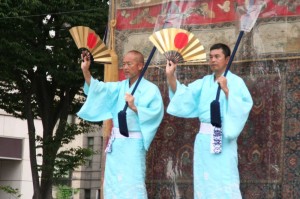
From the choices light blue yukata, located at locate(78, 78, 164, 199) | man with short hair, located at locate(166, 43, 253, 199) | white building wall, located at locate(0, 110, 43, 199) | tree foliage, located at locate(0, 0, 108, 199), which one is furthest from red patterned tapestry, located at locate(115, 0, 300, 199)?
white building wall, located at locate(0, 110, 43, 199)

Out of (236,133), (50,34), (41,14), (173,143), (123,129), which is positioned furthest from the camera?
(50,34)

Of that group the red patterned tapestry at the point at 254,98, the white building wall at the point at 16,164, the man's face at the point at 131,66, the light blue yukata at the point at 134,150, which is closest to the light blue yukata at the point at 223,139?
the light blue yukata at the point at 134,150

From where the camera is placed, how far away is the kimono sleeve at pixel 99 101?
6789 mm

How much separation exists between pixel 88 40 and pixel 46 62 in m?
6.36

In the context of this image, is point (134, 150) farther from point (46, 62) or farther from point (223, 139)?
point (46, 62)

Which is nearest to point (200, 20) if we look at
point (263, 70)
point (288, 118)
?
point (263, 70)

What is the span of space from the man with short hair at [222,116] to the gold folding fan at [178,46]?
0.10m

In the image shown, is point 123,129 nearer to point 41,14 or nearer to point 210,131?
point 210,131

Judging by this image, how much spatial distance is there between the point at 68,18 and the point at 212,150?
740cm

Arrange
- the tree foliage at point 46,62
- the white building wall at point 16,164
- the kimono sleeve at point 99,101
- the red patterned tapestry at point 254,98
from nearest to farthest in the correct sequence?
the red patterned tapestry at point 254,98 < the kimono sleeve at point 99,101 < the tree foliage at point 46,62 < the white building wall at point 16,164

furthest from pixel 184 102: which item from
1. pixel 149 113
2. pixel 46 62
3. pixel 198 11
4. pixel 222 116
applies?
pixel 46 62

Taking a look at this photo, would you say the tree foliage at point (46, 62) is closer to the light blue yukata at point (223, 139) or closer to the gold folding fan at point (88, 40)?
the gold folding fan at point (88, 40)

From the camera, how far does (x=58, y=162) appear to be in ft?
47.2

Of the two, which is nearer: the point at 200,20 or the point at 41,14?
the point at 200,20
